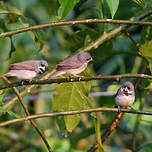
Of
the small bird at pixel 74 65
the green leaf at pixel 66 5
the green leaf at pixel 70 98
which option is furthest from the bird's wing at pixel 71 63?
the green leaf at pixel 66 5

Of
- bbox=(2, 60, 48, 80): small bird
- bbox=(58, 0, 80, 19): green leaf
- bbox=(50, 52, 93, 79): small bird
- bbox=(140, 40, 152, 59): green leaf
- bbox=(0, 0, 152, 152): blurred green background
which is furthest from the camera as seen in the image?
bbox=(0, 0, 152, 152): blurred green background

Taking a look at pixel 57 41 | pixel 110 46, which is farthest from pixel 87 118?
pixel 110 46

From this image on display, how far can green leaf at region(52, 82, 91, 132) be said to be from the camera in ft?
10.4

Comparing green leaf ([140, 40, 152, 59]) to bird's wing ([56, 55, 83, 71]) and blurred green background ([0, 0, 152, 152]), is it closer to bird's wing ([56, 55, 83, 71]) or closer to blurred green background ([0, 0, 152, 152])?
blurred green background ([0, 0, 152, 152])

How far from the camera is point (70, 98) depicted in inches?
127

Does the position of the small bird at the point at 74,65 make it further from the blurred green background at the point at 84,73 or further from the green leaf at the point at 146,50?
the green leaf at the point at 146,50

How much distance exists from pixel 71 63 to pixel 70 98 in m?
0.37

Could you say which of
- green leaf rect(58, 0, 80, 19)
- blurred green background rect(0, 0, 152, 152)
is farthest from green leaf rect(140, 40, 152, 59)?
green leaf rect(58, 0, 80, 19)

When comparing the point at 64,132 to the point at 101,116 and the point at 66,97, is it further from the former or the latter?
the point at 101,116

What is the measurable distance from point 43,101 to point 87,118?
0.69 m

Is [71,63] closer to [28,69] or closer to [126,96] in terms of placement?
[28,69]

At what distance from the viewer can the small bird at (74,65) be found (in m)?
3.30

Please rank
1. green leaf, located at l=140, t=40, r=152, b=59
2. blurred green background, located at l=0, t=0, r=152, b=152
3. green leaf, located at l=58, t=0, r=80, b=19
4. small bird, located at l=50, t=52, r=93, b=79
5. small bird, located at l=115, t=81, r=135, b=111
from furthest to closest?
1. blurred green background, located at l=0, t=0, r=152, b=152
2. small bird, located at l=115, t=81, r=135, b=111
3. small bird, located at l=50, t=52, r=93, b=79
4. green leaf, located at l=140, t=40, r=152, b=59
5. green leaf, located at l=58, t=0, r=80, b=19

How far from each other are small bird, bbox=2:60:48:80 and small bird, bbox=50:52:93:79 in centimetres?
18
